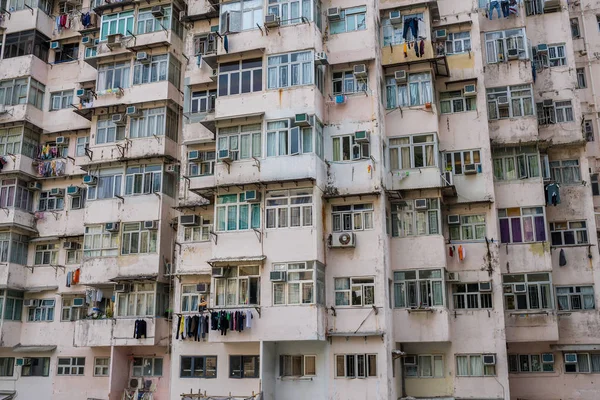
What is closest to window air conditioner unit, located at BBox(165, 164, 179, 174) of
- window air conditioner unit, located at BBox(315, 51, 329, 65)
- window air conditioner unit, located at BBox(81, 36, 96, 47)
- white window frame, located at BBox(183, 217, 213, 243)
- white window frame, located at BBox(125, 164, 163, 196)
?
white window frame, located at BBox(125, 164, 163, 196)

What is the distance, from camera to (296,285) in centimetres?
2002

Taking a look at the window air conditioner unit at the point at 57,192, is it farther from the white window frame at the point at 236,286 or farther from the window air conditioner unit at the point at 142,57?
the white window frame at the point at 236,286

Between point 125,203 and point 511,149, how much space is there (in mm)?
14031

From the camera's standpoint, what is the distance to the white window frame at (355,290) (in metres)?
20.3

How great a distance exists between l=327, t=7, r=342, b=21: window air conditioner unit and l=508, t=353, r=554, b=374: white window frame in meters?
13.0

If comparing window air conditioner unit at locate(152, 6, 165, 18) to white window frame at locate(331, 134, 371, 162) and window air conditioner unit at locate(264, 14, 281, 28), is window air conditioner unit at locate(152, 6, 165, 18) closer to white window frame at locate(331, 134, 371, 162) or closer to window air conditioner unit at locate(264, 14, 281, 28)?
window air conditioner unit at locate(264, 14, 281, 28)

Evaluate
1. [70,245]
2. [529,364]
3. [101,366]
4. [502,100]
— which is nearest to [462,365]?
[529,364]

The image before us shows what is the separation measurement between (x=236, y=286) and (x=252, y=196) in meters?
2.92

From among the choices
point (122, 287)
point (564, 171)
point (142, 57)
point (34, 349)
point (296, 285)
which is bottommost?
point (34, 349)

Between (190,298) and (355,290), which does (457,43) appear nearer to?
(355,290)

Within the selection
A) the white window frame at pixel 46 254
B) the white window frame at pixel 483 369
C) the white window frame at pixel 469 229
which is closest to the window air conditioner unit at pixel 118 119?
the white window frame at pixel 46 254

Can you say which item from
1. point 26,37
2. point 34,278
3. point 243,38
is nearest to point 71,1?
point 26,37

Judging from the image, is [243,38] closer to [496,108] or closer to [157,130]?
[157,130]

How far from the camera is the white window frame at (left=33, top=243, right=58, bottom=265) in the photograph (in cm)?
2580
